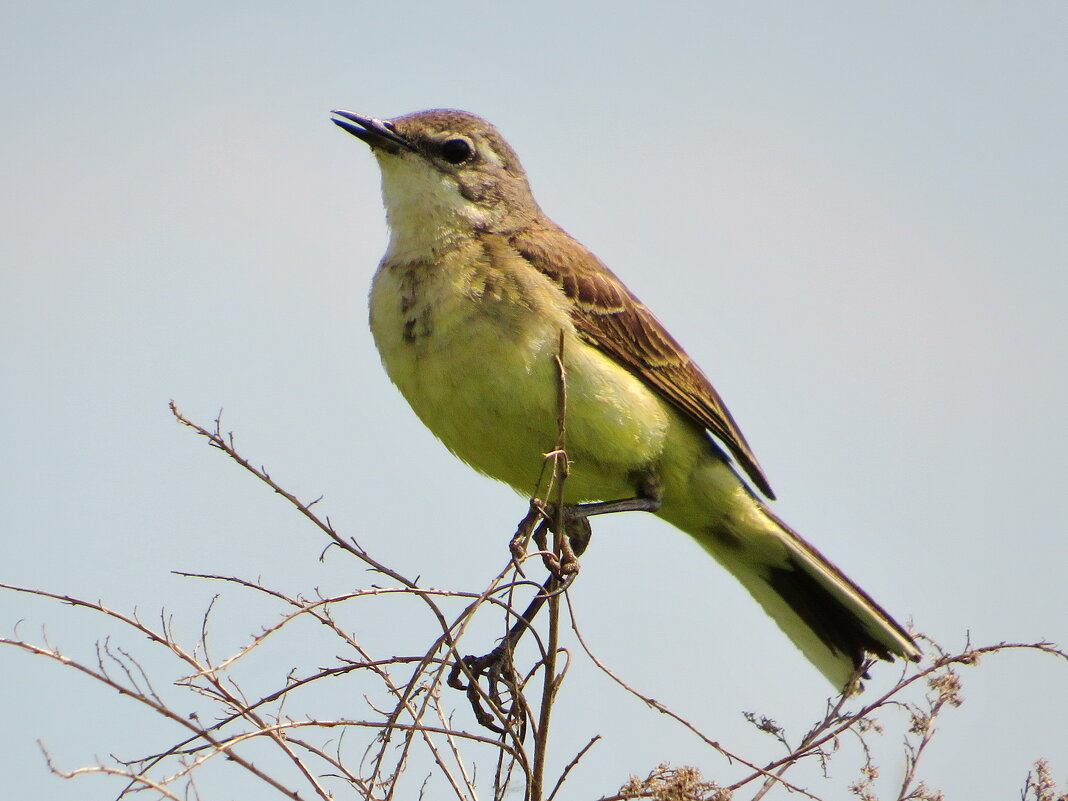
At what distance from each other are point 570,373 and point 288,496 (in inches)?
71.9

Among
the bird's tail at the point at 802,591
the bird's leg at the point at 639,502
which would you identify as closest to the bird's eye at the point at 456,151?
the bird's leg at the point at 639,502

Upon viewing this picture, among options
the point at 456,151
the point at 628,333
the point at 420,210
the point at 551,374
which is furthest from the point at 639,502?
the point at 456,151

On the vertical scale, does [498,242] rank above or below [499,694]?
above

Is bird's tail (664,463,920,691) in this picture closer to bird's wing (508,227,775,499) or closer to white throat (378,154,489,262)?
bird's wing (508,227,775,499)

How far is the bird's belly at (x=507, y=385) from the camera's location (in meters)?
5.68

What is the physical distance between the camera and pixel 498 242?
6477 mm

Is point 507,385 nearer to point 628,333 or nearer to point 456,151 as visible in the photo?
point 628,333

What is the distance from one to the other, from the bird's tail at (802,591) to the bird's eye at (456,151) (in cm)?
239

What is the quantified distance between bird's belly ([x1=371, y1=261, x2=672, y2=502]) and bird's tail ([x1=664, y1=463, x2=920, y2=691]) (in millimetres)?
1102

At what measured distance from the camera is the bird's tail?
685 cm

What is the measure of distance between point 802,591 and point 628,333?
185 centimetres

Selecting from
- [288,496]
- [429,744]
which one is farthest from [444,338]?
[429,744]

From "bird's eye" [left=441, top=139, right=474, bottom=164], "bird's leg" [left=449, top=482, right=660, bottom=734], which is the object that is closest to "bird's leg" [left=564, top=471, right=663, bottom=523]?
"bird's leg" [left=449, top=482, right=660, bottom=734]

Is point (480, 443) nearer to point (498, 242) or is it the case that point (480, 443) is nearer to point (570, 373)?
point (570, 373)
